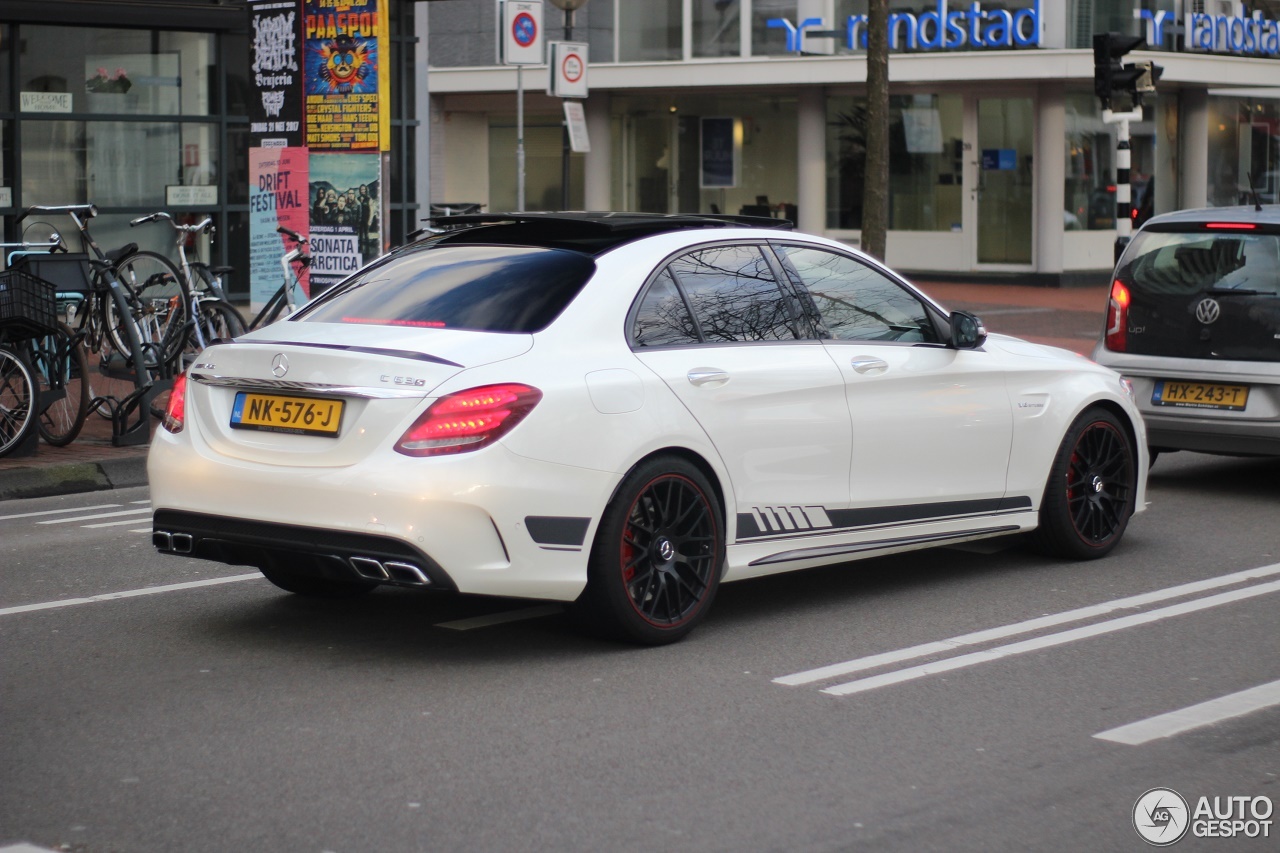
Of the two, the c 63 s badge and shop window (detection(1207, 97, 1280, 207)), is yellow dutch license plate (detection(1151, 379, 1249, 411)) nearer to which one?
the c 63 s badge

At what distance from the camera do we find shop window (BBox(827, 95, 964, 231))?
3228cm

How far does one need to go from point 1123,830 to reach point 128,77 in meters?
17.4

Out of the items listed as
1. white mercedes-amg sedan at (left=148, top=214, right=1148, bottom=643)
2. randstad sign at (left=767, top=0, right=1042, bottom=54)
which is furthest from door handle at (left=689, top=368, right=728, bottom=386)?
randstad sign at (left=767, top=0, right=1042, bottom=54)

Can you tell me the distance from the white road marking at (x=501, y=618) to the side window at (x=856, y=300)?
1601mm

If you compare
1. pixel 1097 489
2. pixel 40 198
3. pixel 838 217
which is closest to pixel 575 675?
pixel 1097 489

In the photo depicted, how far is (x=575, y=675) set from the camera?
5.91 meters

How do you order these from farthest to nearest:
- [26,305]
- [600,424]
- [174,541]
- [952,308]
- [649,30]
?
[649,30], [952,308], [26,305], [174,541], [600,424]

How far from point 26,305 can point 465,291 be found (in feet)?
18.2

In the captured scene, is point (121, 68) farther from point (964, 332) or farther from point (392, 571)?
point (392, 571)

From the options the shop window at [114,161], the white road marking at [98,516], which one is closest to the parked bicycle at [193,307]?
the white road marking at [98,516]

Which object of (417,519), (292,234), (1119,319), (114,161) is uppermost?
(114,161)

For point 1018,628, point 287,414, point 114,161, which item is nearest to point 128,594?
point 287,414

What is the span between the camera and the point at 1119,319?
1062cm

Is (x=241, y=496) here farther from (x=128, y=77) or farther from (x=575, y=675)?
(x=128, y=77)
